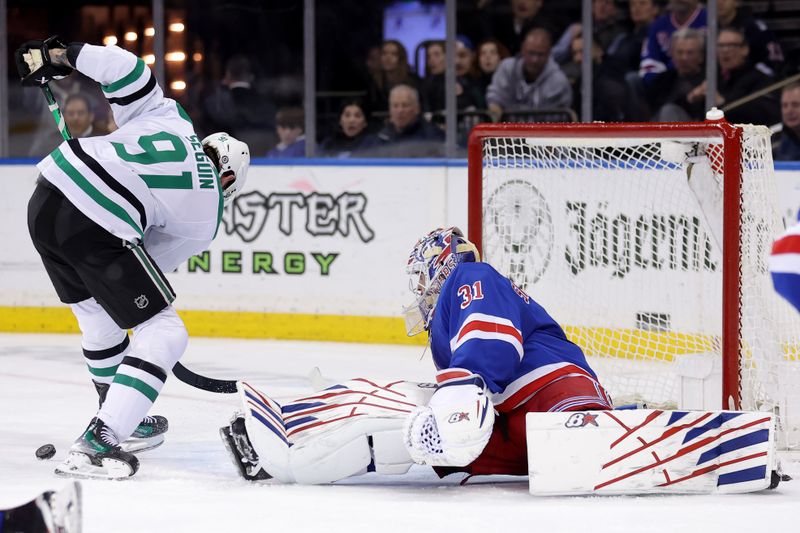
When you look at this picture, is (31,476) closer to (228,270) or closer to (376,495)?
(376,495)

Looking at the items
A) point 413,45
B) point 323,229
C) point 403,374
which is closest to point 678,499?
point 403,374

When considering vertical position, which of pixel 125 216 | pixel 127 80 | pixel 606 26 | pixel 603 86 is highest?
pixel 606 26

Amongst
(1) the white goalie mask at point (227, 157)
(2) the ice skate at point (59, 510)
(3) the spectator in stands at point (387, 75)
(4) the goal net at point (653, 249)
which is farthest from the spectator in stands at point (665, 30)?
(2) the ice skate at point (59, 510)

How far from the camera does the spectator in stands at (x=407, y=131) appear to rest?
6375mm

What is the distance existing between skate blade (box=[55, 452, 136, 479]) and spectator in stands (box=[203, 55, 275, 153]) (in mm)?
3895

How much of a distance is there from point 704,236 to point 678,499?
1.88 meters

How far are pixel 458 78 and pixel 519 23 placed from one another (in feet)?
1.27

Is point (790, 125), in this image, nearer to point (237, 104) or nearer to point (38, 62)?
point (237, 104)

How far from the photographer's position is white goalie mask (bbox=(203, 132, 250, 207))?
11.2 ft

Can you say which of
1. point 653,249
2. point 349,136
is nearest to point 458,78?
point 349,136

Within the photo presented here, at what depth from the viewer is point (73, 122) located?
6.88 metres

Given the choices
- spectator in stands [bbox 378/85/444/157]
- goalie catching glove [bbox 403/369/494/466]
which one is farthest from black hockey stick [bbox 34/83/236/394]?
spectator in stands [bbox 378/85/444/157]

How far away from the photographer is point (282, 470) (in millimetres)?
2854

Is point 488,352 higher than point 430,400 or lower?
higher
